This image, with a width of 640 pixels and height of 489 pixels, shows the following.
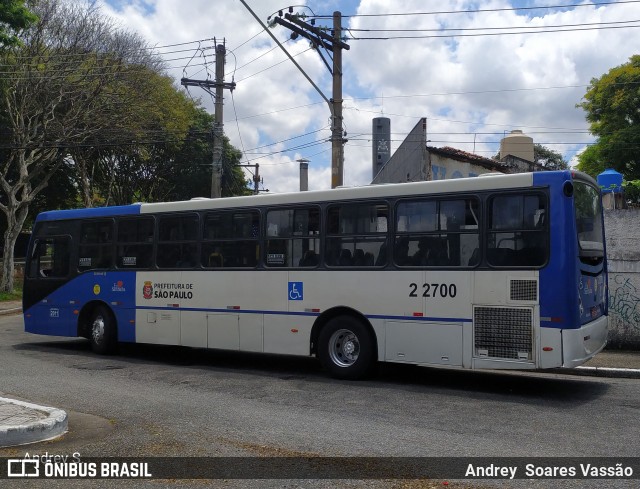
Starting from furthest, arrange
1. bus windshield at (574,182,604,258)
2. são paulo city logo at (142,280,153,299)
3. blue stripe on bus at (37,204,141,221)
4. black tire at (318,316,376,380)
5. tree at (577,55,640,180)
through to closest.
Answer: tree at (577,55,640,180) → blue stripe on bus at (37,204,141,221) → são paulo city logo at (142,280,153,299) → black tire at (318,316,376,380) → bus windshield at (574,182,604,258)

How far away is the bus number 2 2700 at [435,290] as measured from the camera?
952cm

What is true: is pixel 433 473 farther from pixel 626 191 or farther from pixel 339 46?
pixel 626 191

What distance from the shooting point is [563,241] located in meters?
8.66

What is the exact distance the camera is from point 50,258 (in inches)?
577

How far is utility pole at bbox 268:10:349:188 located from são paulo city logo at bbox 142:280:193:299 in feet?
18.7

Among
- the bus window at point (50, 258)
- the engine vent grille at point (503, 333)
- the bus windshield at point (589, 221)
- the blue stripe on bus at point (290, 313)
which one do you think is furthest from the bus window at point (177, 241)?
the bus windshield at point (589, 221)

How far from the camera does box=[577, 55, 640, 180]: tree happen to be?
37062 mm

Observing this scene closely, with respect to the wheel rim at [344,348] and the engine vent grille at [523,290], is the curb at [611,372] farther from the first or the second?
the wheel rim at [344,348]

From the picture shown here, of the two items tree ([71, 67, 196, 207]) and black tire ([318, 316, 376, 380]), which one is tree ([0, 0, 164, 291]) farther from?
black tire ([318, 316, 376, 380])

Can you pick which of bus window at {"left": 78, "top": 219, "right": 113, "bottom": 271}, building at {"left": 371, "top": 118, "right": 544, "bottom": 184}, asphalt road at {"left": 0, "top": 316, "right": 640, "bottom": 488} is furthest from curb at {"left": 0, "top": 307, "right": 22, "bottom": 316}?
building at {"left": 371, "top": 118, "right": 544, "bottom": 184}

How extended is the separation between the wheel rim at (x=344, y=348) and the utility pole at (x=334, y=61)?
22.4ft

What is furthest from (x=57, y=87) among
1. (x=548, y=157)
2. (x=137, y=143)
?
(x=548, y=157)

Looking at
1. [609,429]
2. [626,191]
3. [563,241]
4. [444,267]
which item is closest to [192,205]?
[444,267]

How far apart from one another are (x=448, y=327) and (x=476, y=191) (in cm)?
195
